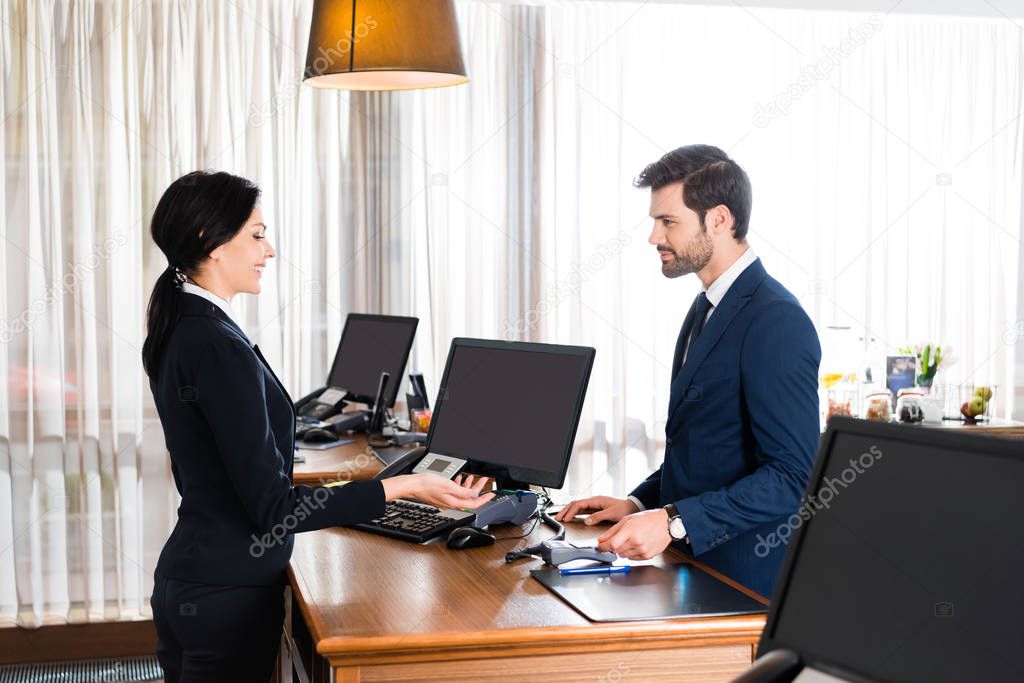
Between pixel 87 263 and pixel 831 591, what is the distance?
396 centimetres

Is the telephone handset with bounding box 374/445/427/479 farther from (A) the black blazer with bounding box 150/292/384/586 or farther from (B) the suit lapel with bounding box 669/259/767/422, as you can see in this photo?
(B) the suit lapel with bounding box 669/259/767/422

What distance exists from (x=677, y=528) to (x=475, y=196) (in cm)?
295

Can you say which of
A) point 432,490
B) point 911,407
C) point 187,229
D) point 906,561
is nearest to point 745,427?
point 432,490

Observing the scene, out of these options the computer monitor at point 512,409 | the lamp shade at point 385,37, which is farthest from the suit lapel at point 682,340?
the lamp shade at point 385,37

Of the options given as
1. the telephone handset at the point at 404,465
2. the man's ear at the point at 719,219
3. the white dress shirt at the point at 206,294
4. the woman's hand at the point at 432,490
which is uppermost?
the man's ear at the point at 719,219

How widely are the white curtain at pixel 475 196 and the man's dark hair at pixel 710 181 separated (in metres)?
2.49

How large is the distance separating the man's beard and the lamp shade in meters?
0.89

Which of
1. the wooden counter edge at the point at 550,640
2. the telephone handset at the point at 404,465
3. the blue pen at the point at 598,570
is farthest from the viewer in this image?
the telephone handset at the point at 404,465

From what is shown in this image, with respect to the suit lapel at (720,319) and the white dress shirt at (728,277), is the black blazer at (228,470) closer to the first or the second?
the suit lapel at (720,319)

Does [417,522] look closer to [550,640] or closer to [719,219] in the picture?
[550,640]

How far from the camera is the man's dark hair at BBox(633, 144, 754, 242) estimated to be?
2359 mm

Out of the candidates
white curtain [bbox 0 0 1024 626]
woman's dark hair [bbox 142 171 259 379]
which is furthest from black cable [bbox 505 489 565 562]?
white curtain [bbox 0 0 1024 626]

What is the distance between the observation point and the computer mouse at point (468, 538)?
225cm

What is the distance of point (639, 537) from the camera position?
2.04m
